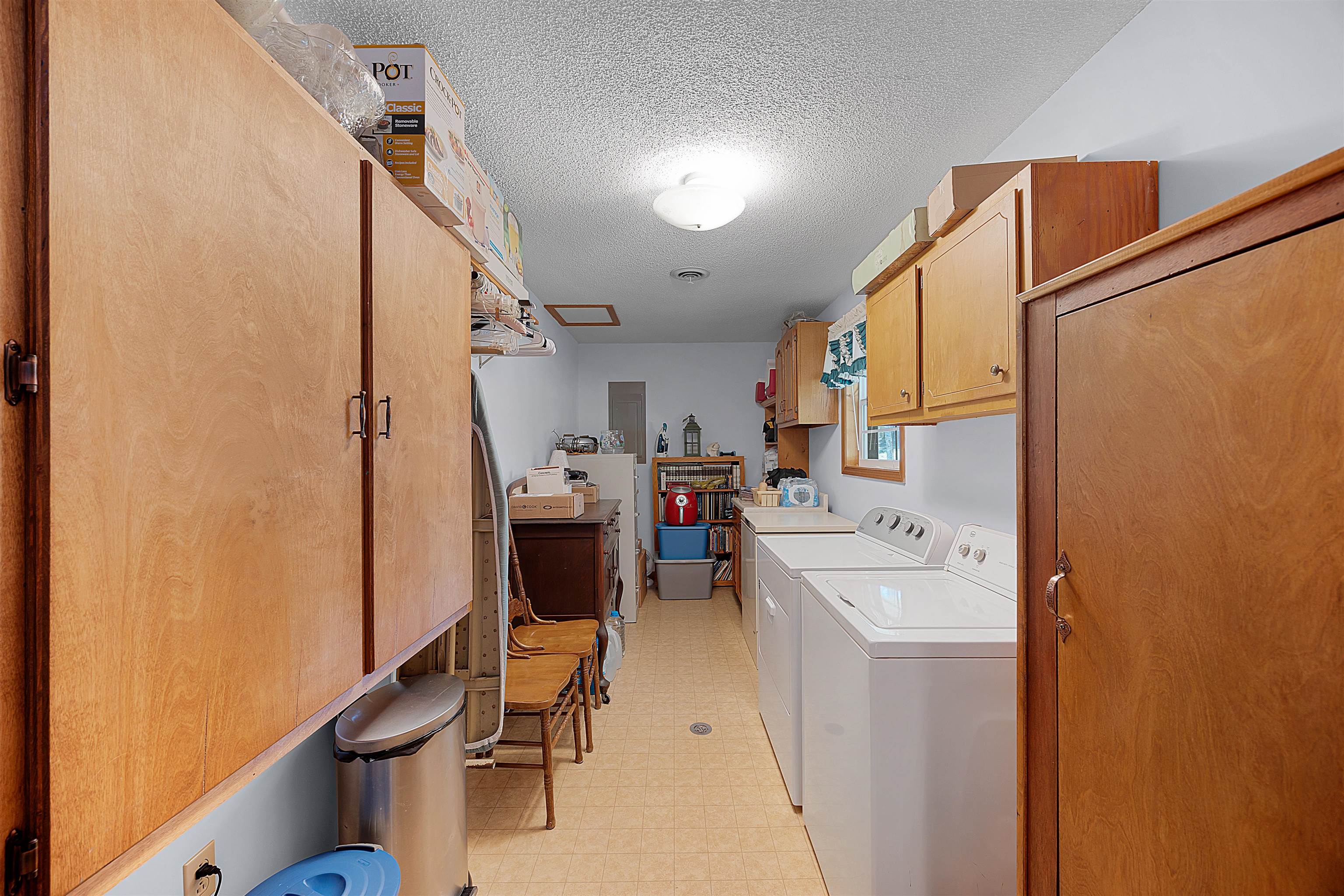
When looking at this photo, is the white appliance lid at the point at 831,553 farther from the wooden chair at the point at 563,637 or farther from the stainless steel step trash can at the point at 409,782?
the stainless steel step trash can at the point at 409,782

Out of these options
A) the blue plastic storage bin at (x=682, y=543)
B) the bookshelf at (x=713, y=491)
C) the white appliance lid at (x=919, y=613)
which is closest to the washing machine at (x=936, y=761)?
the white appliance lid at (x=919, y=613)

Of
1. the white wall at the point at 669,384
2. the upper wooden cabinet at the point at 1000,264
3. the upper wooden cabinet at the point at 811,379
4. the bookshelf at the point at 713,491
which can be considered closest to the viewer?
the upper wooden cabinet at the point at 1000,264

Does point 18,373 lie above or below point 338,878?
above

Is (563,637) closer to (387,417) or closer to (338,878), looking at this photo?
(338,878)

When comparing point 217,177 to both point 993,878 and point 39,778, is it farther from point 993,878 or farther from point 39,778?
point 993,878

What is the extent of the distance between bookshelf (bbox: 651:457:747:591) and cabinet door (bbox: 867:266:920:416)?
3027 mm

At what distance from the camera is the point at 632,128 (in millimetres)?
1855

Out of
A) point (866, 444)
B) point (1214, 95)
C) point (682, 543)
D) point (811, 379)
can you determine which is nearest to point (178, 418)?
point (1214, 95)

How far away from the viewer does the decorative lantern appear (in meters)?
5.59

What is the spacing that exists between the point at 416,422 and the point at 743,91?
1.31m

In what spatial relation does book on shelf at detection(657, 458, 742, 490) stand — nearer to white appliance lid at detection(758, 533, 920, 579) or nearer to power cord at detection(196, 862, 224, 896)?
white appliance lid at detection(758, 533, 920, 579)

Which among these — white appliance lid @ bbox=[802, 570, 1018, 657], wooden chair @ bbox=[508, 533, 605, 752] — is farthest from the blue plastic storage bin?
white appliance lid @ bbox=[802, 570, 1018, 657]

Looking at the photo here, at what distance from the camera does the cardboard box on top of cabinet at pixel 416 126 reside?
44.5 inches

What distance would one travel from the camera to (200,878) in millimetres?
1142
